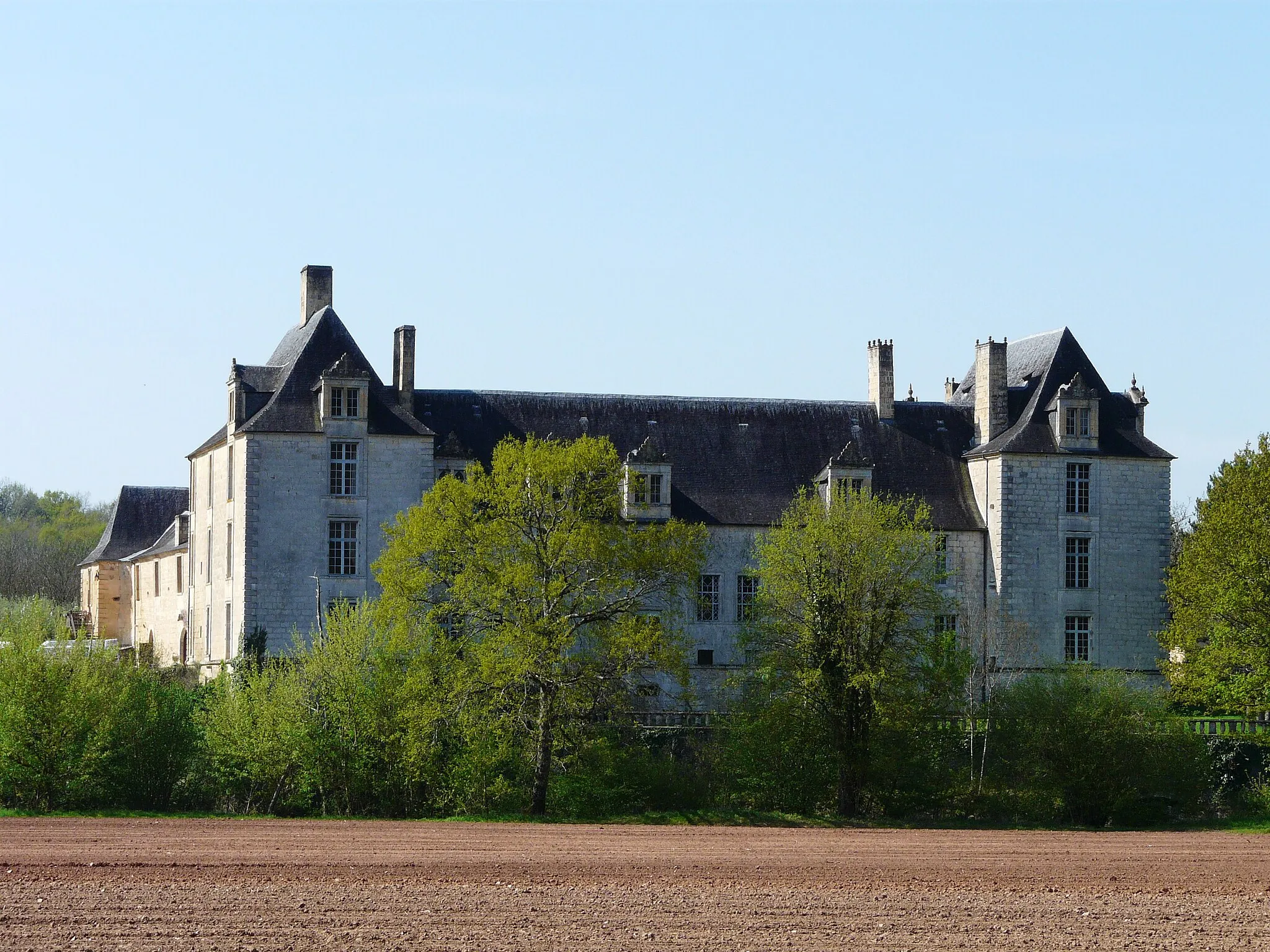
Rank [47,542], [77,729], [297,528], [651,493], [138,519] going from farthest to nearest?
[47,542], [138,519], [651,493], [297,528], [77,729]

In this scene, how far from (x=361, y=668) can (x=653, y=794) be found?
603 cm

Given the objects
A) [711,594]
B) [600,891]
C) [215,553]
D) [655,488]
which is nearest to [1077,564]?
[711,594]

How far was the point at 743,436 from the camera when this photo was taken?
44344 mm

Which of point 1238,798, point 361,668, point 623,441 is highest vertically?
point 623,441

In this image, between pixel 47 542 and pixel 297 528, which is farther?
pixel 47 542

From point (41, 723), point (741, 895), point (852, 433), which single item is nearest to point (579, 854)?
point (741, 895)

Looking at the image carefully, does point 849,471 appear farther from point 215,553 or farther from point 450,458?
point 215,553

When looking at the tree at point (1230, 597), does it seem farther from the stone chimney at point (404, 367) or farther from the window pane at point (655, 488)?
the stone chimney at point (404, 367)

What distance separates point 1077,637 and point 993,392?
628 centimetres

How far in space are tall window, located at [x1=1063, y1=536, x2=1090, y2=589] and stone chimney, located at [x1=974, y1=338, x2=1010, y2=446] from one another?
322cm

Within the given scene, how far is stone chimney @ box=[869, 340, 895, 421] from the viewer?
45.1m

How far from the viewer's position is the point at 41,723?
32.4 meters

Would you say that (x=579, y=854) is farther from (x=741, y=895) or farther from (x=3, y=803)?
(x=3, y=803)

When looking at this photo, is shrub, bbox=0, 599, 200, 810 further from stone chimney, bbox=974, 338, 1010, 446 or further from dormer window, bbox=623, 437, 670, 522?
stone chimney, bbox=974, 338, 1010, 446
